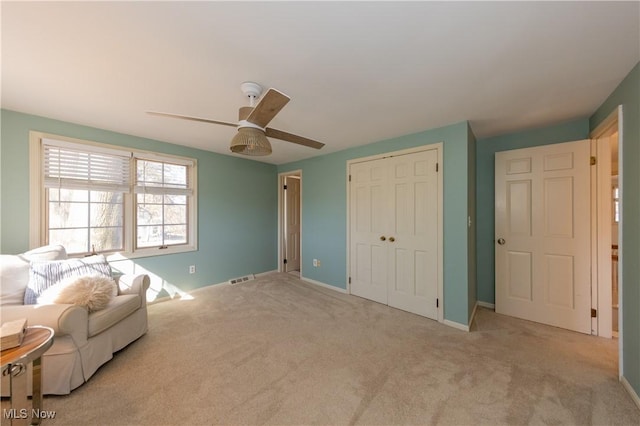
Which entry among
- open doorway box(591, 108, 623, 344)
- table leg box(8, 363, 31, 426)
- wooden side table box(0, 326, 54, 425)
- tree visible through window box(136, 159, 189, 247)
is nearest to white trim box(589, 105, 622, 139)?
open doorway box(591, 108, 623, 344)

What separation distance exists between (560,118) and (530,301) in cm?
207

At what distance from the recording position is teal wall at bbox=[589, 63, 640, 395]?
5.30 ft

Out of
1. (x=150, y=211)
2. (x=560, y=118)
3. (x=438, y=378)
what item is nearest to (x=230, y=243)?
(x=150, y=211)

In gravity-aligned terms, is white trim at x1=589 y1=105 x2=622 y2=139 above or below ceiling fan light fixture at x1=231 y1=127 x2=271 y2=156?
above

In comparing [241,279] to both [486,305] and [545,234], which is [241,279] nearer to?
[486,305]

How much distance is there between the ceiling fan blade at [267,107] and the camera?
1.46 meters

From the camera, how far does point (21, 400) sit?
4.83 ft

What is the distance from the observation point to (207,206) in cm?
392

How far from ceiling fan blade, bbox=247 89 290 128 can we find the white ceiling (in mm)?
289

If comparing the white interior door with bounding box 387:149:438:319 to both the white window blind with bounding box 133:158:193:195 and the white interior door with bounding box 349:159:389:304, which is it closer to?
the white interior door with bounding box 349:159:389:304

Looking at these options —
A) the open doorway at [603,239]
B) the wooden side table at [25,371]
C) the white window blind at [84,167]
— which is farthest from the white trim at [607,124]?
the white window blind at [84,167]

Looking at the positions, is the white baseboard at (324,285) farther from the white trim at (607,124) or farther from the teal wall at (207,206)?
the white trim at (607,124)

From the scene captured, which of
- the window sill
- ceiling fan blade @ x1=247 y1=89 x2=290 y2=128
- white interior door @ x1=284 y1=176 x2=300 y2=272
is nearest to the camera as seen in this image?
ceiling fan blade @ x1=247 y1=89 x2=290 y2=128

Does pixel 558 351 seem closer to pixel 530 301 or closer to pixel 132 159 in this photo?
pixel 530 301
